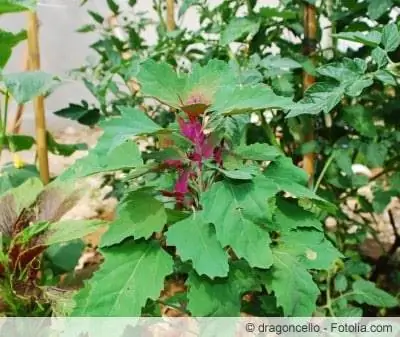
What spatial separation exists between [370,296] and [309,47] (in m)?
0.40

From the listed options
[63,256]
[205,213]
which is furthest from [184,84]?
[63,256]

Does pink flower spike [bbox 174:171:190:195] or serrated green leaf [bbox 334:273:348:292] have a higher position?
pink flower spike [bbox 174:171:190:195]

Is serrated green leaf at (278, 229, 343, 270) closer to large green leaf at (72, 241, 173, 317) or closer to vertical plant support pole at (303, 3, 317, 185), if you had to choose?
large green leaf at (72, 241, 173, 317)

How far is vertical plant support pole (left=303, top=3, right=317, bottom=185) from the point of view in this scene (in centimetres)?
94

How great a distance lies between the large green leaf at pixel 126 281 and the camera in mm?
616

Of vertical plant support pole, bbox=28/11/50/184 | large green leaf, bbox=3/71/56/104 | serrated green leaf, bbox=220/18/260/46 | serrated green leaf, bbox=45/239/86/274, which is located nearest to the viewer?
large green leaf, bbox=3/71/56/104

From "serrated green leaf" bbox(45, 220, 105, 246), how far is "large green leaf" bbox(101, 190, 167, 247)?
13 centimetres

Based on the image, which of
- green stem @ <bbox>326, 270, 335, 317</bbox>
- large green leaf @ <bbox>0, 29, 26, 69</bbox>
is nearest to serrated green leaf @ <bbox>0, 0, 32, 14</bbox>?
large green leaf @ <bbox>0, 29, 26, 69</bbox>

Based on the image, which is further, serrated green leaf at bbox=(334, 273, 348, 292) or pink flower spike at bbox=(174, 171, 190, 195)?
serrated green leaf at bbox=(334, 273, 348, 292)

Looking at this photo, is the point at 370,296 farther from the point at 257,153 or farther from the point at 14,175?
the point at 14,175

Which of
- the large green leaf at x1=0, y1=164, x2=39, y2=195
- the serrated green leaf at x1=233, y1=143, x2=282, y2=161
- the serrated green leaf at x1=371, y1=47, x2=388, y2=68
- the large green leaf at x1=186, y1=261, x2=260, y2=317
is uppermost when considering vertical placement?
the serrated green leaf at x1=371, y1=47, x2=388, y2=68

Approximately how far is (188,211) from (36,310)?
12.4 inches

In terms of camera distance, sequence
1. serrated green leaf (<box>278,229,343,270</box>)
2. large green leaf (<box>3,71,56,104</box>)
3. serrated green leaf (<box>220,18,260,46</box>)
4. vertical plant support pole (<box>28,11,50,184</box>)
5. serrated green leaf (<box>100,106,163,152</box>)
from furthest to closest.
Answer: vertical plant support pole (<box>28,11,50,184</box>) → serrated green leaf (<box>220,18,260,46</box>) → large green leaf (<box>3,71,56,104</box>) → serrated green leaf (<box>278,229,343,270</box>) → serrated green leaf (<box>100,106,163,152</box>)

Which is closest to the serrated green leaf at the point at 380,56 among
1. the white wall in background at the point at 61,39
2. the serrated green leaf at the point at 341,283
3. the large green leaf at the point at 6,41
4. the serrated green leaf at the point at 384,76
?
the serrated green leaf at the point at 384,76
